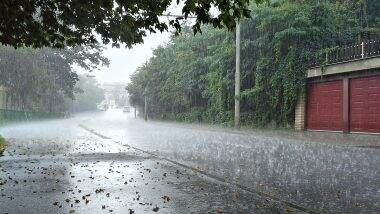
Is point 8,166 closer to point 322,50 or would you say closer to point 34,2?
point 34,2

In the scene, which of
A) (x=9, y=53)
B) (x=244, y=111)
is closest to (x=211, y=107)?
(x=244, y=111)

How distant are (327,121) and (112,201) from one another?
2182cm

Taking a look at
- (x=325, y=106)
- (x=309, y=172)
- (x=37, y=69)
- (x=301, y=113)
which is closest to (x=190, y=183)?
(x=309, y=172)

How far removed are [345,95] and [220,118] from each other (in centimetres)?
1506

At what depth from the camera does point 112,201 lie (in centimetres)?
701

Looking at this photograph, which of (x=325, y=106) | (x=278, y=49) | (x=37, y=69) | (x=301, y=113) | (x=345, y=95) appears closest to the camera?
(x=345, y=95)

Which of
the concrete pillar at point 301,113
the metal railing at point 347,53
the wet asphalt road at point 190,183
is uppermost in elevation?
the metal railing at point 347,53

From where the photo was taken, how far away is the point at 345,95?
2498cm

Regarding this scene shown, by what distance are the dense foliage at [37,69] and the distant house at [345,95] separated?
25560mm

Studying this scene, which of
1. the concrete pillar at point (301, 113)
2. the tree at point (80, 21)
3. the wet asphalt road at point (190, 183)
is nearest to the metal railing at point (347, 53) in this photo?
the concrete pillar at point (301, 113)

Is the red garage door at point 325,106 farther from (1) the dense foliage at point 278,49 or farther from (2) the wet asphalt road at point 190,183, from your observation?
(2) the wet asphalt road at point 190,183

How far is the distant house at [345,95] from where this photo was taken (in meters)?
22.9

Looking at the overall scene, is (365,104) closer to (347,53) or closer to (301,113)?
(347,53)

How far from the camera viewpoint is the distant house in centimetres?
2291
